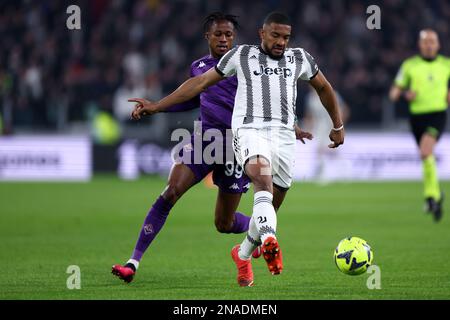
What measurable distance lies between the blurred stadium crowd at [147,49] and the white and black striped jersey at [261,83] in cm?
1655

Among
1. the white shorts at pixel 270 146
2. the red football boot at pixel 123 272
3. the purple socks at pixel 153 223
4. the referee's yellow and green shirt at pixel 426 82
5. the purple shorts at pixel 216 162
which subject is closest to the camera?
the white shorts at pixel 270 146

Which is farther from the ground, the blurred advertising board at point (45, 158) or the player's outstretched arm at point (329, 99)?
the player's outstretched arm at point (329, 99)

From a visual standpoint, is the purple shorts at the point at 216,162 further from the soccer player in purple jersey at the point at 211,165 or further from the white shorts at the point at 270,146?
the white shorts at the point at 270,146

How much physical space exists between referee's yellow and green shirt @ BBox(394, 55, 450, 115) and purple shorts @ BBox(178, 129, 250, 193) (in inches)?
263

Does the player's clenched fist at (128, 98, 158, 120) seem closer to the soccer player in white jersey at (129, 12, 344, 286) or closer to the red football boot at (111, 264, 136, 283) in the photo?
the soccer player in white jersey at (129, 12, 344, 286)

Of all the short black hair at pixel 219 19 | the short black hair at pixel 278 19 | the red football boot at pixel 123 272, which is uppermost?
the short black hair at pixel 219 19

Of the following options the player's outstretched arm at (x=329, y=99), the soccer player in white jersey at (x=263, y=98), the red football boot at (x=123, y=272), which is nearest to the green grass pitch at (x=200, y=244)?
the red football boot at (x=123, y=272)

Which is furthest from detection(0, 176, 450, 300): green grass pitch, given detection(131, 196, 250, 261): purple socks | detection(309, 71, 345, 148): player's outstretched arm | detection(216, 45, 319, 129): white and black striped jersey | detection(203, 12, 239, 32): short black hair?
detection(203, 12, 239, 32): short black hair

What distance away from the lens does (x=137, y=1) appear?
28.0 metres

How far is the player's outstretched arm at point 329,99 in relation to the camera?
8.27 meters

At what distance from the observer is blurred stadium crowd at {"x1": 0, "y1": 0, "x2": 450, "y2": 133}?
25047mm

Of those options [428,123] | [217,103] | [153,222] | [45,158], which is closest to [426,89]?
[428,123]
